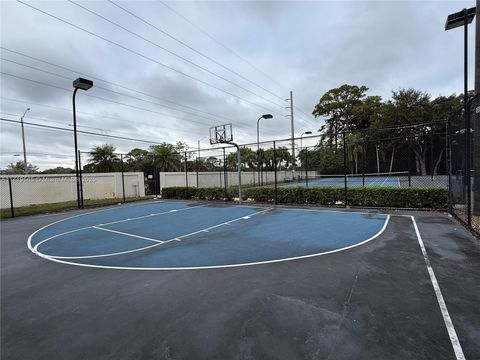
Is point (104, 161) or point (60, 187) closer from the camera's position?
point (60, 187)

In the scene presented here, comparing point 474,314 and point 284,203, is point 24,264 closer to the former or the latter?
point 474,314

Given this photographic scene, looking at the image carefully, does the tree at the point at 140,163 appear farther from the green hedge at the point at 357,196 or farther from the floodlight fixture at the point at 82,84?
the green hedge at the point at 357,196

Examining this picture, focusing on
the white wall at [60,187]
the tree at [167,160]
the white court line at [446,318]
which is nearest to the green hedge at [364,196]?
the white court line at [446,318]

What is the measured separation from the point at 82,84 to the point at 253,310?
1525 cm

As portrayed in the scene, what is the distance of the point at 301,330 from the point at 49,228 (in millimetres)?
10798

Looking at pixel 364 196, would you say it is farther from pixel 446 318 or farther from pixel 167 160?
pixel 167 160

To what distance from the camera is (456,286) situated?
3914 millimetres

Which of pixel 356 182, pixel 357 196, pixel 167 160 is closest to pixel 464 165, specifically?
pixel 357 196

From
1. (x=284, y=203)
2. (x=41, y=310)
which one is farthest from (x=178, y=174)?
(x=41, y=310)

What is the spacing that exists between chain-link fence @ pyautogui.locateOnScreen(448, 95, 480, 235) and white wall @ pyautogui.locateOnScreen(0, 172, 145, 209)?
21941mm

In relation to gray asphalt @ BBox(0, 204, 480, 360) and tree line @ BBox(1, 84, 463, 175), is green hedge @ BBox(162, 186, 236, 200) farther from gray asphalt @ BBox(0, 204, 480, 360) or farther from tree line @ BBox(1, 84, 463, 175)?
gray asphalt @ BBox(0, 204, 480, 360)

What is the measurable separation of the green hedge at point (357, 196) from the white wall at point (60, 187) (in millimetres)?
9805

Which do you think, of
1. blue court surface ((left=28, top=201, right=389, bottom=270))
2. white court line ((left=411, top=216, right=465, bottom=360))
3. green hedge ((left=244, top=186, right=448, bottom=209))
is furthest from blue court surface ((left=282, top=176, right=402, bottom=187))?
white court line ((left=411, top=216, right=465, bottom=360))

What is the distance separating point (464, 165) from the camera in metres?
8.09
